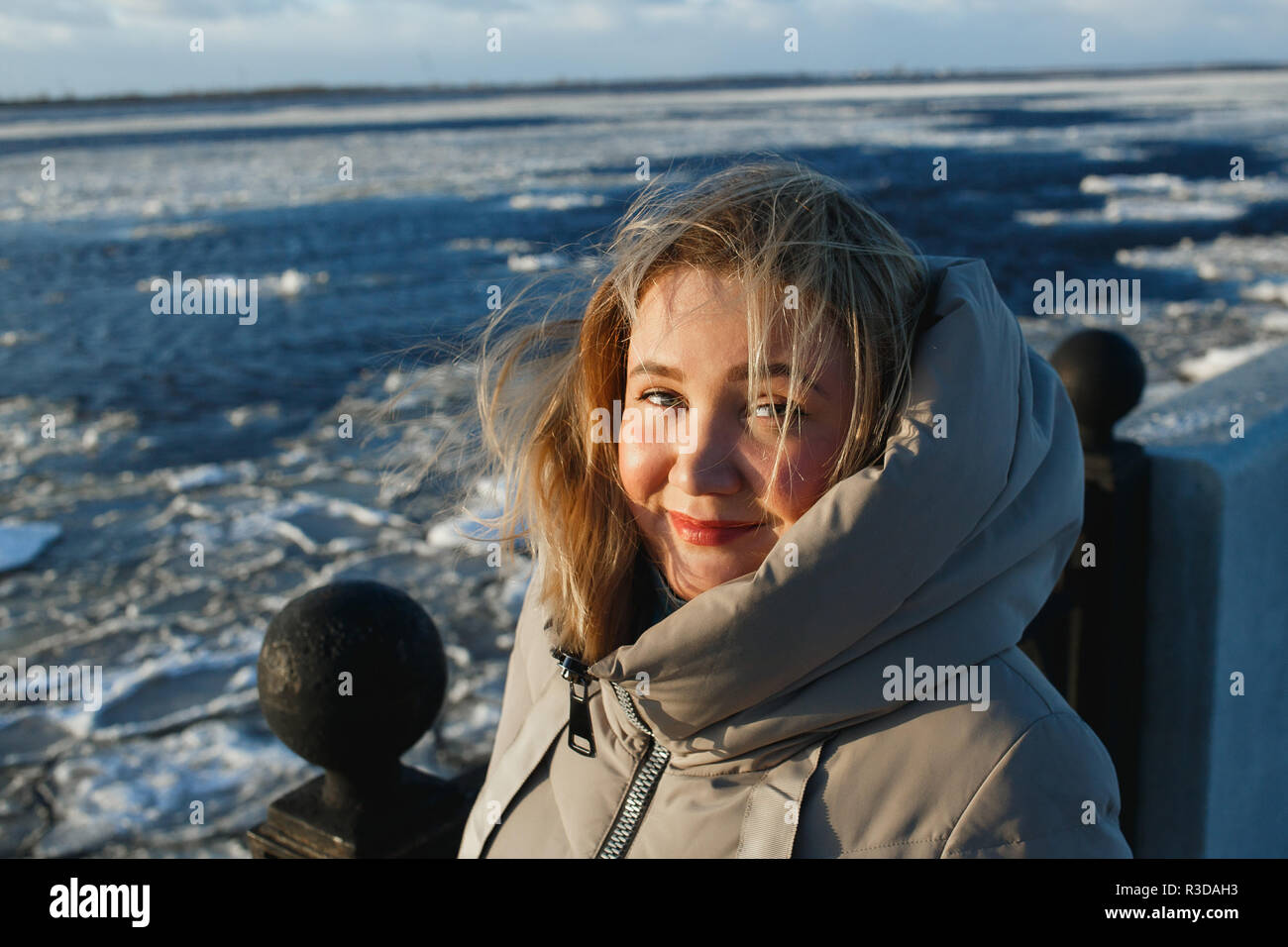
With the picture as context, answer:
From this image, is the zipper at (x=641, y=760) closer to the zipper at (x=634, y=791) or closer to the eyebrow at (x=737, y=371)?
the zipper at (x=634, y=791)

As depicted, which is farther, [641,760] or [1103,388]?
[1103,388]

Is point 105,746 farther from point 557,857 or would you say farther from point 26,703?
point 557,857

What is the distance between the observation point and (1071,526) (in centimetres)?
139

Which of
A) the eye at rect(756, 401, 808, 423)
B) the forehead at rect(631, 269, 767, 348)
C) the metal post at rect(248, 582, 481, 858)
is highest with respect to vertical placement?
the forehead at rect(631, 269, 767, 348)

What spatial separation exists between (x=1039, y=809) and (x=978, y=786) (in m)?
0.07

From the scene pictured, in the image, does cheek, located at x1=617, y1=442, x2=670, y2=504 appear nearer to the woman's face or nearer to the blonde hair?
the woman's face

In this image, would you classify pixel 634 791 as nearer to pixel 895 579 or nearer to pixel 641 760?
pixel 641 760

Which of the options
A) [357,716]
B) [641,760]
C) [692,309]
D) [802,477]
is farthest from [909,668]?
[357,716]

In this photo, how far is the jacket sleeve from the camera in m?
1.15

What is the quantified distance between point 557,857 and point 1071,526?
2.65 ft

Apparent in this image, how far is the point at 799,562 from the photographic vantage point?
122cm

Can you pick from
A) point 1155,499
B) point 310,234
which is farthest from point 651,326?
point 310,234

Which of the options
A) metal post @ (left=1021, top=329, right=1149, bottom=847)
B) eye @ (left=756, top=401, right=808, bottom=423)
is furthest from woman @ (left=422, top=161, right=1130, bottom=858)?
metal post @ (left=1021, top=329, right=1149, bottom=847)

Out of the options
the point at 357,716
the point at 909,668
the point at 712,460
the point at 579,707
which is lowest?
the point at 357,716
